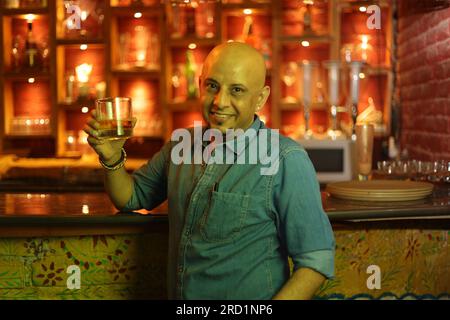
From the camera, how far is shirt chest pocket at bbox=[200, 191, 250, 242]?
1.71 metres

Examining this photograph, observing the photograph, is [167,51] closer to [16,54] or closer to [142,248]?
[16,54]

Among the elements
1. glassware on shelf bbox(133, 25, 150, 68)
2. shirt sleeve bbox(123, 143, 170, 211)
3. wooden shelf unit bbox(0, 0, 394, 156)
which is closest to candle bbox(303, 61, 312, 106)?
wooden shelf unit bbox(0, 0, 394, 156)

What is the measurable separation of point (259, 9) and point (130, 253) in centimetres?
341

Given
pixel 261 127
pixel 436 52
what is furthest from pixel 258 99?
pixel 436 52

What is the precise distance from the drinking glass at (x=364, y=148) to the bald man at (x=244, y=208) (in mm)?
1445

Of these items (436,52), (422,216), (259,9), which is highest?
(259,9)

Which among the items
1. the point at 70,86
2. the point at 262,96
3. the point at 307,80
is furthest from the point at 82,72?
the point at 262,96

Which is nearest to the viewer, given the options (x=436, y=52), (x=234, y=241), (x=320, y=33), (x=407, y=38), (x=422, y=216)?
(x=234, y=241)

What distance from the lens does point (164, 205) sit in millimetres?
2312

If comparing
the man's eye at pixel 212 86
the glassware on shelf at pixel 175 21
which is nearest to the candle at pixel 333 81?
the glassware on shelf at pixel 175 21

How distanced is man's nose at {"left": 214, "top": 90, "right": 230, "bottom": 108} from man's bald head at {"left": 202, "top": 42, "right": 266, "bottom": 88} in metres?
0.07

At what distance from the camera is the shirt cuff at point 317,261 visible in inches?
65.3

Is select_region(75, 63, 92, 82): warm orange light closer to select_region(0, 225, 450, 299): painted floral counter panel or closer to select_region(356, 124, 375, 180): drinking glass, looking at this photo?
select_region(356, 124, 375, 180): drinking glass

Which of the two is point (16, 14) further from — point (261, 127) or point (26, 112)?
point (261, 127)
